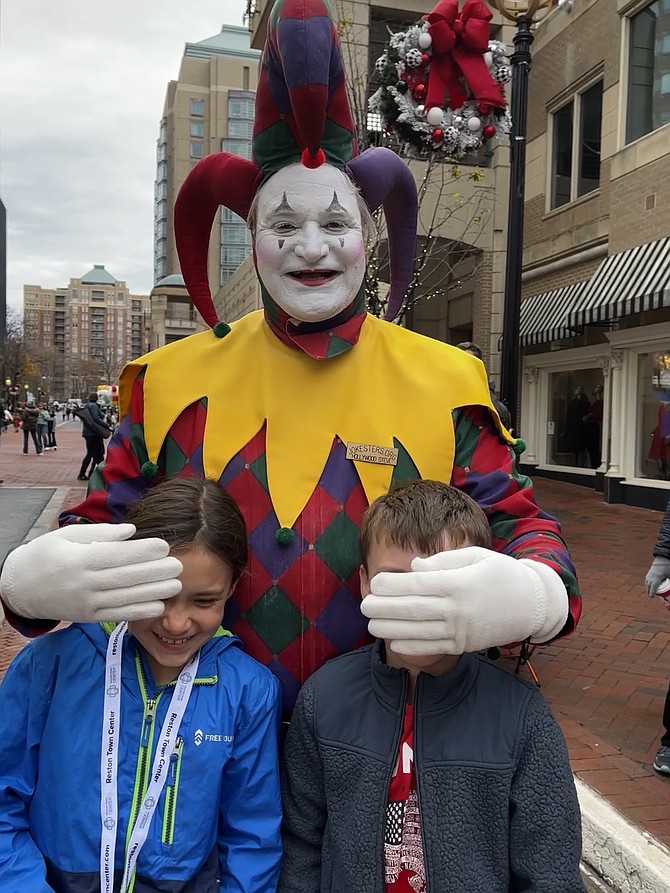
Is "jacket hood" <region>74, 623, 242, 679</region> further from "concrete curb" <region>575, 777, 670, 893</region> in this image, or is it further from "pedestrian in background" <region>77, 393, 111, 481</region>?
"pedestrian in background" <region>77, 393, 111, 481</region>

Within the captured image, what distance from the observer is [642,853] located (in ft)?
7.95

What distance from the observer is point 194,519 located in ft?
4.49

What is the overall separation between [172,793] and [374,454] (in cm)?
75

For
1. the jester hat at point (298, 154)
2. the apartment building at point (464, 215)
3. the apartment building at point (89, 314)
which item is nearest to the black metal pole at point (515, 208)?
the jester hat at point (298, 154)

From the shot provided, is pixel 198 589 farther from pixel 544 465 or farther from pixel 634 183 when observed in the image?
pixel 544 465

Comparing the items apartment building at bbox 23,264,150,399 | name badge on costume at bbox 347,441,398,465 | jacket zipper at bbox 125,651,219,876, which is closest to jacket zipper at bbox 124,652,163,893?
jacket zipper at bbox 125,651,219,876

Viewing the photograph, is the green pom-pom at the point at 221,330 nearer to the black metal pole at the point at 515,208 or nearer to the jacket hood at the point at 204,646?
the jacket hood at the point at 204,646

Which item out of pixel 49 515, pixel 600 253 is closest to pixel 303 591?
pixel 49 515

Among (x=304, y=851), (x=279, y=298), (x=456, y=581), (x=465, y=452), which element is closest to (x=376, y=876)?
(x=304, y=851)

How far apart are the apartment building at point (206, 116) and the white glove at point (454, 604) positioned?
51585mm

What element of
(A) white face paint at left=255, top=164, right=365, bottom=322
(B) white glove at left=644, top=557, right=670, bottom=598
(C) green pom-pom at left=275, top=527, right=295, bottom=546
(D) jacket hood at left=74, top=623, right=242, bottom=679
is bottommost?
(B) white glove at left=644, top=557, right=670, bottom=598

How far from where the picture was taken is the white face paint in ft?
5.13

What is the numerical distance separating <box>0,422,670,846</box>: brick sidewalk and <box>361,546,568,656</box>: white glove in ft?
6.51

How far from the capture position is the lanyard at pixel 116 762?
1.28 m
